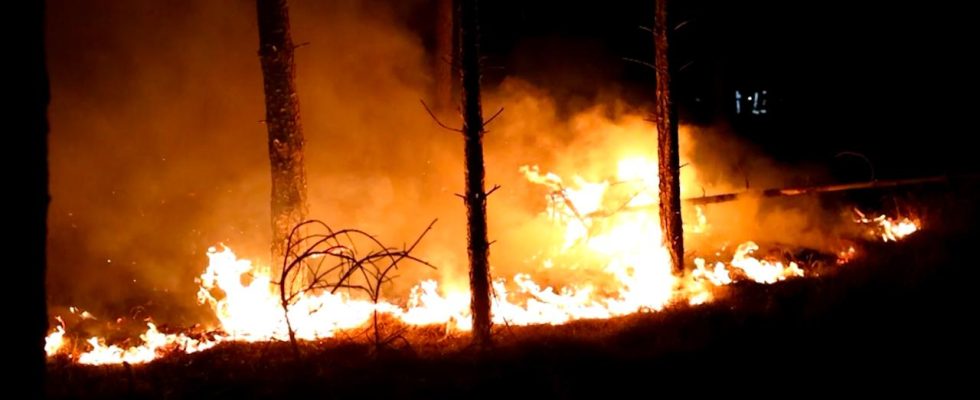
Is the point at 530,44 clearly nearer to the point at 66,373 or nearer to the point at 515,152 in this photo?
the point at 515,152

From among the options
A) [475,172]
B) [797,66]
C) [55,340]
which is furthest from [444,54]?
[797,66]

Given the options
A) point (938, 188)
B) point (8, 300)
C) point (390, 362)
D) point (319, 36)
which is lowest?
point (390, 362)

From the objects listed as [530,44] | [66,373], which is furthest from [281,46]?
[530,44]

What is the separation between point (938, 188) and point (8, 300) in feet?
49.4

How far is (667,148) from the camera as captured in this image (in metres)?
9.59

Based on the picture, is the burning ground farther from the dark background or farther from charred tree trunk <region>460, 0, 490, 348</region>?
the dark background

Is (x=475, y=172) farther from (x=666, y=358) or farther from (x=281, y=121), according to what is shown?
(x=281, y=121)

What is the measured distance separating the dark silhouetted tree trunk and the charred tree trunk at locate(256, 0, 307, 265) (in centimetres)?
542

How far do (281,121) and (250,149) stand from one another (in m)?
4.31

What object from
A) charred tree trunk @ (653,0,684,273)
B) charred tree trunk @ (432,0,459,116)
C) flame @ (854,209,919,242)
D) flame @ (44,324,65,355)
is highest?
charred tree trunk @ (432,0,459,116)

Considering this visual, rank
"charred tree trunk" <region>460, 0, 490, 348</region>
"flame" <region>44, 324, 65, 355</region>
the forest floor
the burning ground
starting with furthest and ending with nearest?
"flame" <region>44, 324, 65, 355</region> → the burning ground → "charred tree trunk" <region>460, 0, 490, 348</region> → the forest floor

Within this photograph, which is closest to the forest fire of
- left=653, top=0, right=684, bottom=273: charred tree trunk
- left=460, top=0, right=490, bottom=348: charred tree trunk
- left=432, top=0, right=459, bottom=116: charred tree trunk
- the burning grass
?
left=653, top=0, right=684, bottom=273: charred tree trunk

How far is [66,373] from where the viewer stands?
7.11 m

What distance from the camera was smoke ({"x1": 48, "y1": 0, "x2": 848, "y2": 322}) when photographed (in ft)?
38.8
